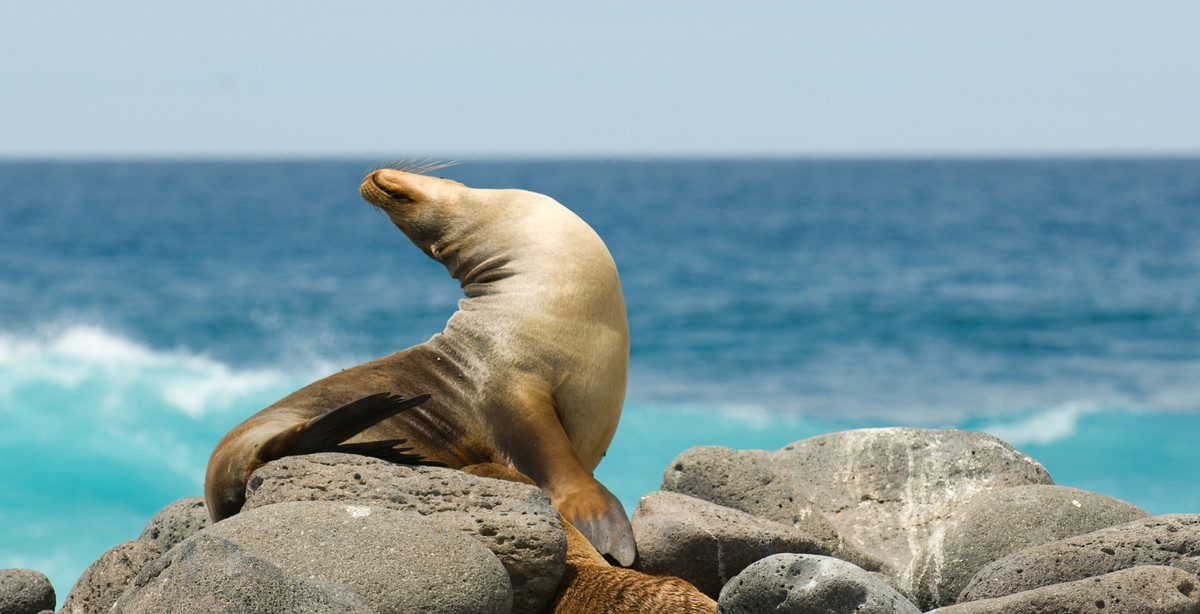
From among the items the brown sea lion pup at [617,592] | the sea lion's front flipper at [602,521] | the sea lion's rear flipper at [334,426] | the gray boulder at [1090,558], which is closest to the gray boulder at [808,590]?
the brown sea lion pup at [617,592]

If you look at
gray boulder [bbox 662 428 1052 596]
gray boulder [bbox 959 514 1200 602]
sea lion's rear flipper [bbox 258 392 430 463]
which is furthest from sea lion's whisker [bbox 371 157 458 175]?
gray boulder [bbox 959 514 1200 602]

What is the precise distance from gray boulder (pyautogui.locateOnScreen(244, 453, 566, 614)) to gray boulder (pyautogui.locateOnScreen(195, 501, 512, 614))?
0.14 metres

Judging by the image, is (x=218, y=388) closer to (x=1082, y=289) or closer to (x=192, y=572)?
(x=192, y=572)

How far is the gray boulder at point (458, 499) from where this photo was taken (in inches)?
138

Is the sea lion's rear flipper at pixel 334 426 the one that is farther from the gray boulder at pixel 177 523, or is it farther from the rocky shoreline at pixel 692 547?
the gray boulder at pixel 177 523

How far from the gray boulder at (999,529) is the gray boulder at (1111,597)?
2.43ft

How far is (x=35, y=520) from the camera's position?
10.7 meters

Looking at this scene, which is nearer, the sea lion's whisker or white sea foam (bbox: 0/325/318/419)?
the sea lion's whisker

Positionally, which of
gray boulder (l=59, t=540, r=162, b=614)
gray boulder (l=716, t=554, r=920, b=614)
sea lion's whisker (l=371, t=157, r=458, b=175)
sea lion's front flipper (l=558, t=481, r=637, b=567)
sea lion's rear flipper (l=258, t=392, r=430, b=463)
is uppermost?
sea lion's whisker (l=371, t=157, r=458, b=175)

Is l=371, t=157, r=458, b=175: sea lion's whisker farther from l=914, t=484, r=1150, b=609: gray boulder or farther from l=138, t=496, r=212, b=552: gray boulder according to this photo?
l=914, t=484, r=1150, b=609: gray boulder

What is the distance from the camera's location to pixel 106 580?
12.6 feet

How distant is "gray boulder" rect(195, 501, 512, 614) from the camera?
10.4ft

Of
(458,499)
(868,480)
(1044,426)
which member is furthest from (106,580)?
(1044,426)

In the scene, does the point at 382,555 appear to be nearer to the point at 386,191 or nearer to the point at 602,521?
the point at 602,521
